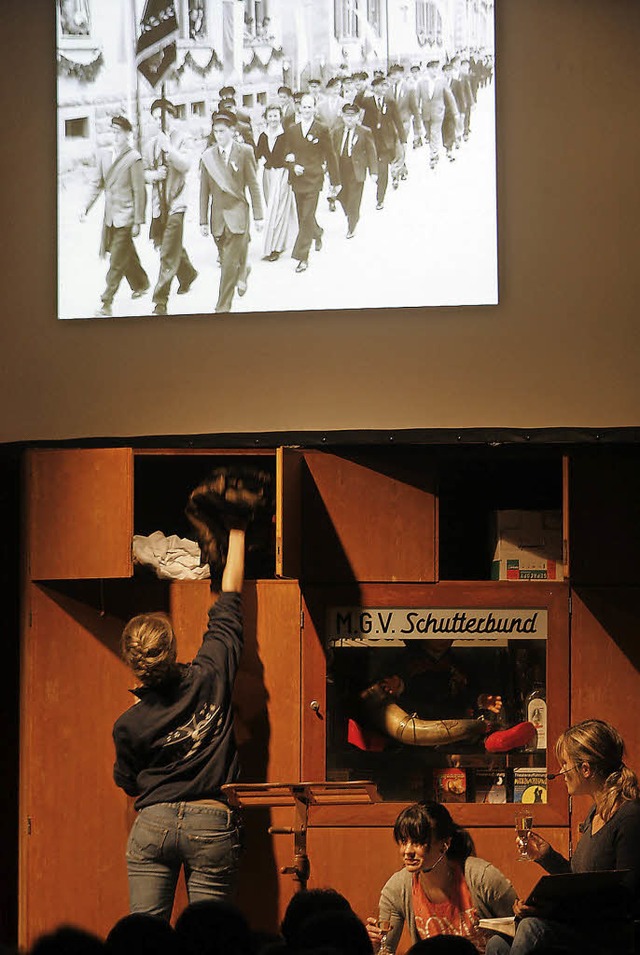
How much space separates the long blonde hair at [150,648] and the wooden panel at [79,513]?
0.43 metres

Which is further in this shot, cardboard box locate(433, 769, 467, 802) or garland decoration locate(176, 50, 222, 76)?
garland decoration locate(176, 50, 222, 76)

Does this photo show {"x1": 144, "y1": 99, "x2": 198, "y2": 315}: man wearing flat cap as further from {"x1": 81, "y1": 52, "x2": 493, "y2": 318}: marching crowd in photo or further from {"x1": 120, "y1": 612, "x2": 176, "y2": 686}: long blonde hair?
{"x1": 120, "y1": 612, "x2": 176, "y2": 686}: long blonde hair

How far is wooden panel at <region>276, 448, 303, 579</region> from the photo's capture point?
15.9ft

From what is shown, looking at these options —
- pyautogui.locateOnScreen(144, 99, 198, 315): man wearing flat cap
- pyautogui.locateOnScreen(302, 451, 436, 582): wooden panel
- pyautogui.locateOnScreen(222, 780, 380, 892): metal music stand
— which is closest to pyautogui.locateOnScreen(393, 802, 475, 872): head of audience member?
pyautogui.locateOnScreen(222, 780, 380, 892): metal music stand

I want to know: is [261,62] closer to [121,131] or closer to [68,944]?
[121,131]

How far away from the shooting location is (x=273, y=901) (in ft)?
16.6

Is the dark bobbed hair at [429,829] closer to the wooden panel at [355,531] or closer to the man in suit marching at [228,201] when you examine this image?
the wooden panel at [355,531]

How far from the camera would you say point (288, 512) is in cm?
494

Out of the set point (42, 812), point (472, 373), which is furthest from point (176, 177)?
point (42, 812)

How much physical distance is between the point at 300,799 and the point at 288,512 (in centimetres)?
118

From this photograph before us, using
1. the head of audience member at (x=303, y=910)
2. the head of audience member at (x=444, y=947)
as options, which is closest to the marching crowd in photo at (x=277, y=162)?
the head of audience member at (x=303, y=910)

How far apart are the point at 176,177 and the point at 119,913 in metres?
3.33

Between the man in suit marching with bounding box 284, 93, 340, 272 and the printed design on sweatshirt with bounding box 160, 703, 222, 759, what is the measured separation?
239 cm

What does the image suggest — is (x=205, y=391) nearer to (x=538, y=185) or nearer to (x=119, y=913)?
(x=538, y=185)
